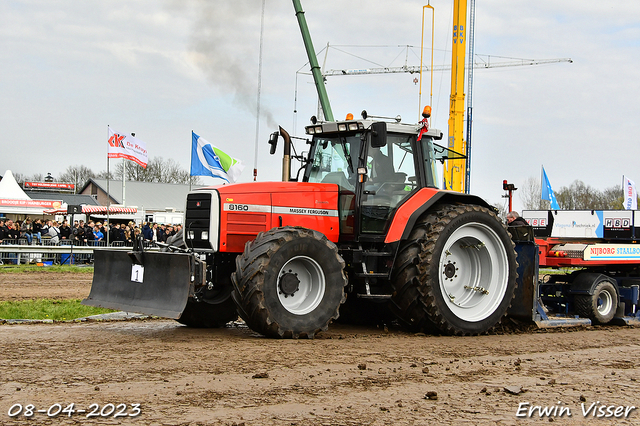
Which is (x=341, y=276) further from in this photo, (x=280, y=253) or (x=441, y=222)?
(x=441, y=222)

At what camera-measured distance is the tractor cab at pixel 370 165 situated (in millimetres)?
8562

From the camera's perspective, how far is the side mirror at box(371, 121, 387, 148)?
8.23 m

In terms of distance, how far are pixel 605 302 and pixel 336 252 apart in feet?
19.4

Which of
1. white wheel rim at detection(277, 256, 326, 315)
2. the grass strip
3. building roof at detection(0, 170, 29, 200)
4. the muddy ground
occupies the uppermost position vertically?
building roof at detection(0, 170, 29, 200)

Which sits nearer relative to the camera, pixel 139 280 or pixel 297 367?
pixel 297 367

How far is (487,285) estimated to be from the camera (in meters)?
9.12

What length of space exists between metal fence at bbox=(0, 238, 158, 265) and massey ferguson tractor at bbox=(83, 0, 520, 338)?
1482 cm

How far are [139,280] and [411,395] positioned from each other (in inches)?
169

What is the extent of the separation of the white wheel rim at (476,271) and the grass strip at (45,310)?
5560 mm

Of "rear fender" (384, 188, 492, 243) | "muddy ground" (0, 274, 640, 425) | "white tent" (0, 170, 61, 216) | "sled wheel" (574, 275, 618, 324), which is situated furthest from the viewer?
"white tent" (0, 170, 61, 216)

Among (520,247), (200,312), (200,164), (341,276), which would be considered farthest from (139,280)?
(200,164)

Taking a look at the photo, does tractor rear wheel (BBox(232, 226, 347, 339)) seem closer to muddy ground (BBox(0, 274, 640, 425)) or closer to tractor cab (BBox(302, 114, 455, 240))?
muddy ground (BBox(0, 274, 640, 425))

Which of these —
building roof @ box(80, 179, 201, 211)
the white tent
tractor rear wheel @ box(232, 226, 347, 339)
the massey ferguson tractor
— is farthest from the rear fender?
building roof @ box(80, 179, 201, 211)

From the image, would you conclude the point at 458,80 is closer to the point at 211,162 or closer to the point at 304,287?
the point at 211,162
